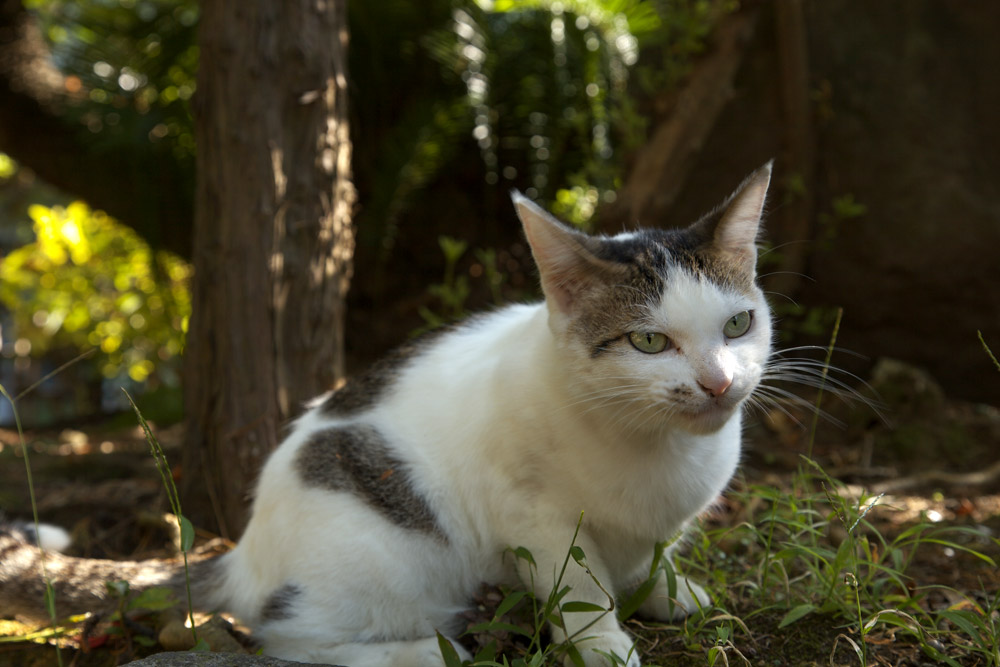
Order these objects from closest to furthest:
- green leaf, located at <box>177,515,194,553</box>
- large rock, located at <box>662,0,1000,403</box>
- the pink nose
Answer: the pink nose, green leaf, located at <box>177,515,194,553</box>, large rock, located at <box>662,0,1000,403</box>

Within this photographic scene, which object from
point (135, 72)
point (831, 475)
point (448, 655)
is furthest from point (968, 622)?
point (135, 72)

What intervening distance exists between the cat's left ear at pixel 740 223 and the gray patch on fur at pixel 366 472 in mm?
1133

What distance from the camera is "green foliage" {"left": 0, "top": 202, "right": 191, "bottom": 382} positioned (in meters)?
6.12

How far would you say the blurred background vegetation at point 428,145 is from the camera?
4898mm

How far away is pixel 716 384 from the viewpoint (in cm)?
188

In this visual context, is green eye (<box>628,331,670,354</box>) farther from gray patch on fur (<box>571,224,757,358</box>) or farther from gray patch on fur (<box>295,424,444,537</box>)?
gray patch on fur (<box>295,424,444,537</box>)

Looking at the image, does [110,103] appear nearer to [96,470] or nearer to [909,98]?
[96,470]

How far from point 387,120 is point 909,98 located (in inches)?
139

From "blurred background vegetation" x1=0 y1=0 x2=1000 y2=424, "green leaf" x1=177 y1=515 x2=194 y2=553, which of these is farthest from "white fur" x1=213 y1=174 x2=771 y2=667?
"blurred background vegetation" x1=0 y1=0 x2=1000 y2=424

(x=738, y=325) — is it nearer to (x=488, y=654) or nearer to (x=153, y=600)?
(x=488, y=654)

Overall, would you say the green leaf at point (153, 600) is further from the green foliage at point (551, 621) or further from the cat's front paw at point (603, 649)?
the cat's front paw at point (603, 649)

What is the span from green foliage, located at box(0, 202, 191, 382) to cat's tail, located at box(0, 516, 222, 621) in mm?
3497

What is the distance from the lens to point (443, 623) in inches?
93.0

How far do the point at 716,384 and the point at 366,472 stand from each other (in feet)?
3.64
